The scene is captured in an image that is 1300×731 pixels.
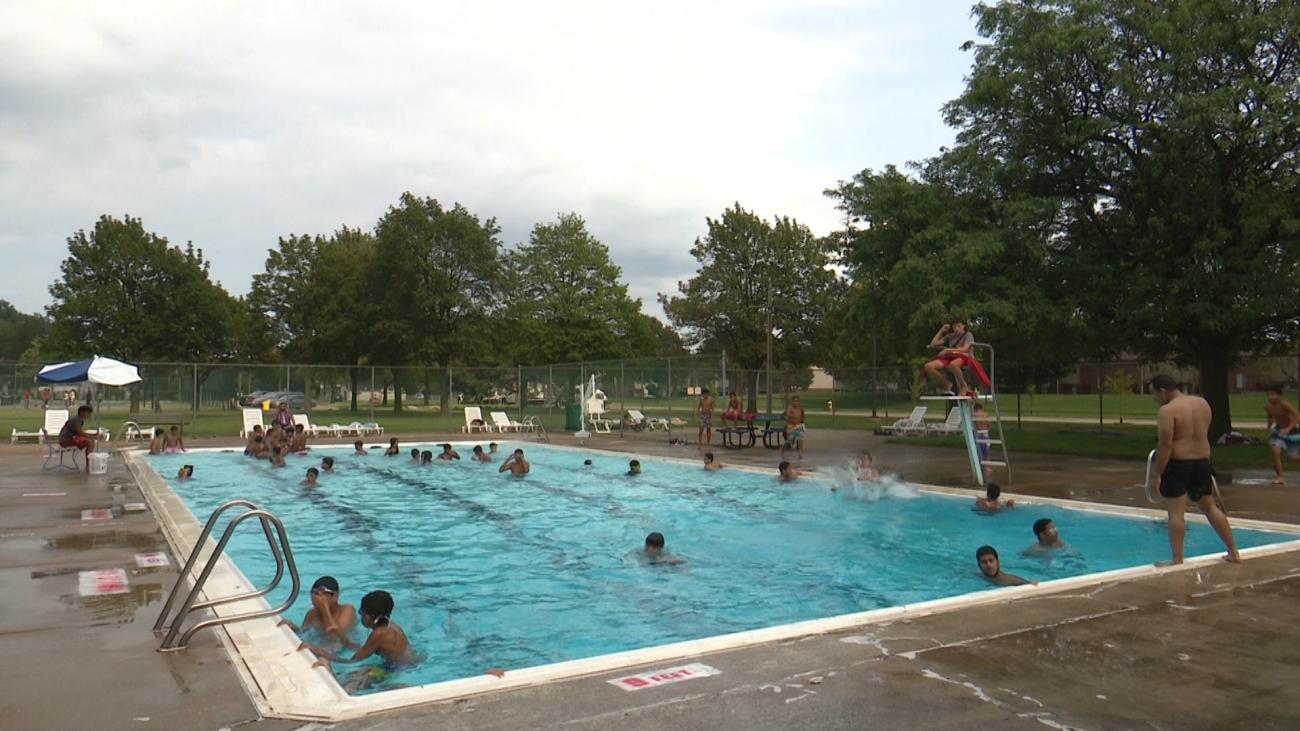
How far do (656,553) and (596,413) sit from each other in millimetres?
22311

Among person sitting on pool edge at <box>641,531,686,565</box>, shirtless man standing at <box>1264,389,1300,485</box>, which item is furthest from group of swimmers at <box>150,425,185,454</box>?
shirtless man standing at <box>1264,389,1300,485</box>

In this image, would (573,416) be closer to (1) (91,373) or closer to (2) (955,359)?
(1) (91,373)

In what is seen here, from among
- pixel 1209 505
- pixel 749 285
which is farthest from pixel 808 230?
pixel 1209 505

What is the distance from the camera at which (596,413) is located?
106 feet

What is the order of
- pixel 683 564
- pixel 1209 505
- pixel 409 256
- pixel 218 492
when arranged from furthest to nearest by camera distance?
pixel 409 256 < pixel 218 492 < pixel 683 564 < pixel 1209 505

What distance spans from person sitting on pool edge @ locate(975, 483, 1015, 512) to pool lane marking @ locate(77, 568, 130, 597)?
35.5ft

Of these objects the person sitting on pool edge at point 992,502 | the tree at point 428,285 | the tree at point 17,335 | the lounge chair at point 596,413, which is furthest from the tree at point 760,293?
the tree at point 17,335

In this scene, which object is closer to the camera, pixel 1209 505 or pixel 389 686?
pixel 389 686

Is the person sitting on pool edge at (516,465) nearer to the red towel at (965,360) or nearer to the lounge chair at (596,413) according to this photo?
the red towel at (965,360)

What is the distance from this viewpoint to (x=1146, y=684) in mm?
4586

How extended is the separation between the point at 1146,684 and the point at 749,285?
1850 inches

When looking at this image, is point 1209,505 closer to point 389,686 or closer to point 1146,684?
point 1146,684

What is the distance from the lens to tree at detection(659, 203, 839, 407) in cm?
5016

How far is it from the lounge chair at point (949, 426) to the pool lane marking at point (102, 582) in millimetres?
20223
